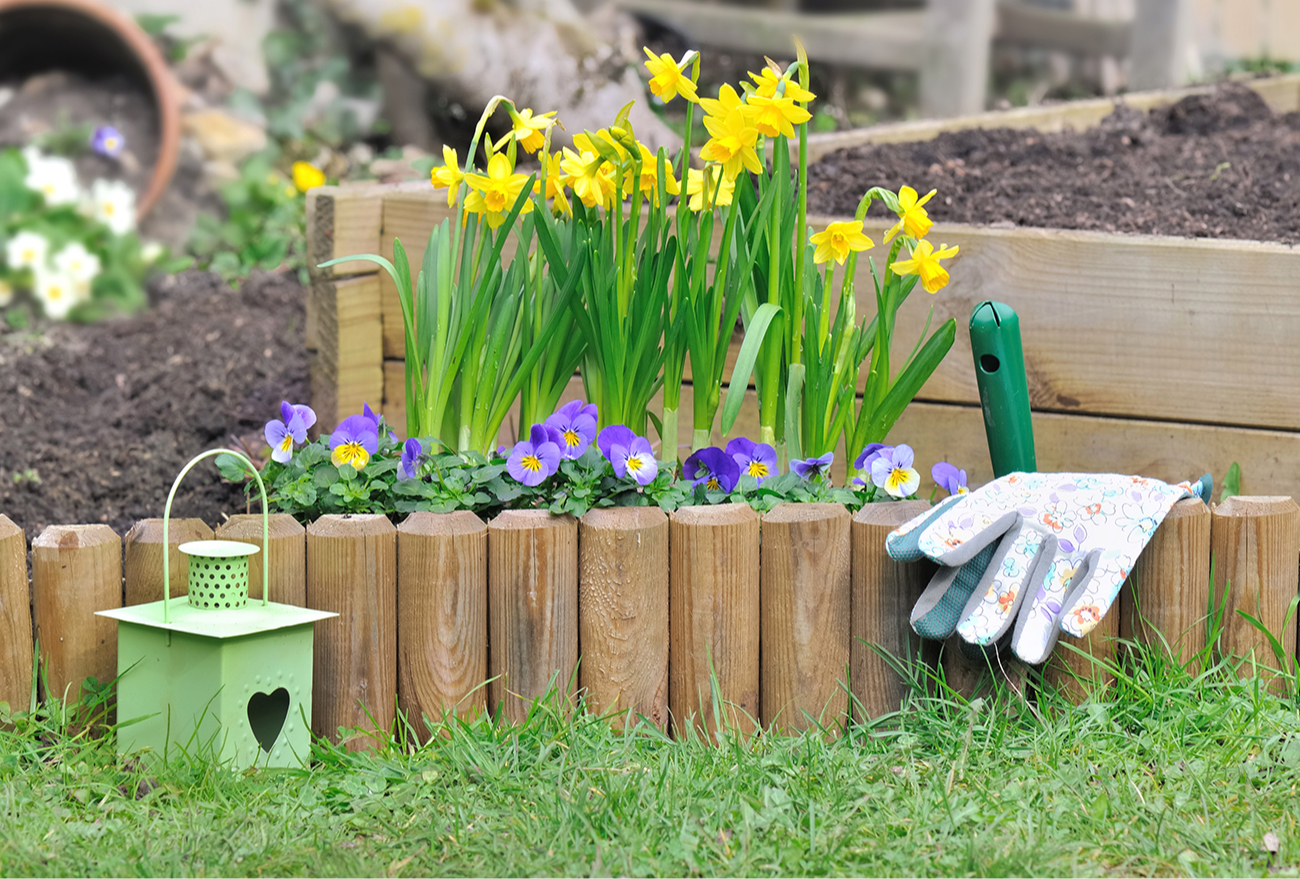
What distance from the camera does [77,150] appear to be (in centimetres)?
410

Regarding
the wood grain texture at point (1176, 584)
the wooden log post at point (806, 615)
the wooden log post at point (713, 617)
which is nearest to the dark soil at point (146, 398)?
the wooden log post at point (713, 617)

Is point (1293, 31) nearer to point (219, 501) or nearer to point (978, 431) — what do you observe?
point (978, 431)

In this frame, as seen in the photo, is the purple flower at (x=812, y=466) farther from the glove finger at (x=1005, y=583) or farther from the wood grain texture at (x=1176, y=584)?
the wood grain texture at (x=1176, y=584)

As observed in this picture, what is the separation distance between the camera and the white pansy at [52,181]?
373 centimetres

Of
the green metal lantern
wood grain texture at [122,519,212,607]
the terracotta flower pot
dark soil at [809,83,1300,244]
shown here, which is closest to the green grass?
the green metal lantern

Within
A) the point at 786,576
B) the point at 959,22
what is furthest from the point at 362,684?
the point at 959,22

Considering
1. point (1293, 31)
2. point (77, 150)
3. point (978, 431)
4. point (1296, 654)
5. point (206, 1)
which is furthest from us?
point (1293, 31)

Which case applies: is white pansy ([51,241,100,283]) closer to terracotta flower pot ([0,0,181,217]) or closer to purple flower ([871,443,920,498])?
terracotta flower pot ([0,0,181,217])

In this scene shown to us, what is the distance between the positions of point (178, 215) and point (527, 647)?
10.1 feet

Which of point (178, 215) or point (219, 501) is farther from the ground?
point (178, 215)

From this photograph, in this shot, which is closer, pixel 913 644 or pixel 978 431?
pixel 913 644

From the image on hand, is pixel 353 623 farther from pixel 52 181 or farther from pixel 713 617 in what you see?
pixel 52 181

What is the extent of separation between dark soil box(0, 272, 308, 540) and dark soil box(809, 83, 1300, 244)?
51.4 inches

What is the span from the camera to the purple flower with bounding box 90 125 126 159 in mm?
4016
